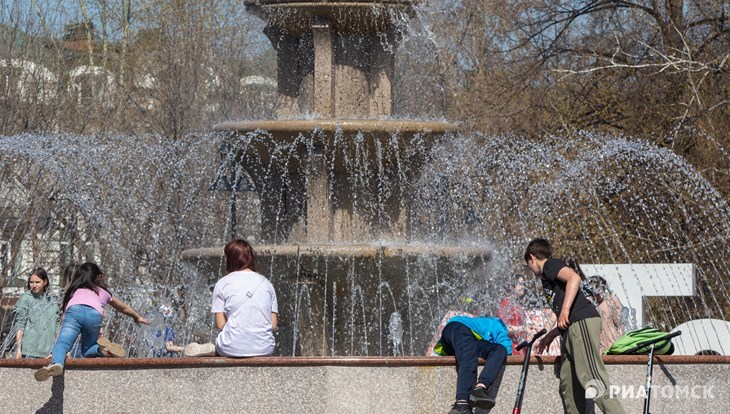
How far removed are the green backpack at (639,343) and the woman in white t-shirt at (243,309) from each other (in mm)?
2449

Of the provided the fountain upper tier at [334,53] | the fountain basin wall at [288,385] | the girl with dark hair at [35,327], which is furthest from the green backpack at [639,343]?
the girl with dark hair at [35,327]

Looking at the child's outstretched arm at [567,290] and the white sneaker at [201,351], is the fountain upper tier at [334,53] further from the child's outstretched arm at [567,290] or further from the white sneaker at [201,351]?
the child's outstretched arm at [567,290]

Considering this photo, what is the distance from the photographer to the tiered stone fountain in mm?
11859

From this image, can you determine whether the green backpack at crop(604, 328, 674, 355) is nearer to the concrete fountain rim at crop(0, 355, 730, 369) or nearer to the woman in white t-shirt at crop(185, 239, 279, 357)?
the concrete fountain rim at crop(0, 355, 730, 369)

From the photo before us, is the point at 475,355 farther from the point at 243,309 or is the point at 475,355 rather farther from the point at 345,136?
the point at 345,136

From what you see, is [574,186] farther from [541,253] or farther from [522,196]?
[541,253]

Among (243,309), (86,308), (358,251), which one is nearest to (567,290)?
(243,309)

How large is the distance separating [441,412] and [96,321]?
2.60 meters

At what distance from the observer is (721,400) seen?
31.7 ft

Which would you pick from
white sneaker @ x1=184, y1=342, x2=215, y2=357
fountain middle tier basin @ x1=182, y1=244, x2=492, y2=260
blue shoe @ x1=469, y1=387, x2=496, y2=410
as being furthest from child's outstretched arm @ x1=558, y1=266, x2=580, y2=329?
fountain middle tier basin @ x1=182, y1=244, x2=492, y2=260

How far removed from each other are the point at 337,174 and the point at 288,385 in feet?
14.0

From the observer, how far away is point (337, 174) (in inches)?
506

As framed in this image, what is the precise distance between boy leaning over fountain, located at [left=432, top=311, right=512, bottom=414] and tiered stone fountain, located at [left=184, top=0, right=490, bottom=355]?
2.65 metres

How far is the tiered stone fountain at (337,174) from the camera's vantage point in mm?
11859
